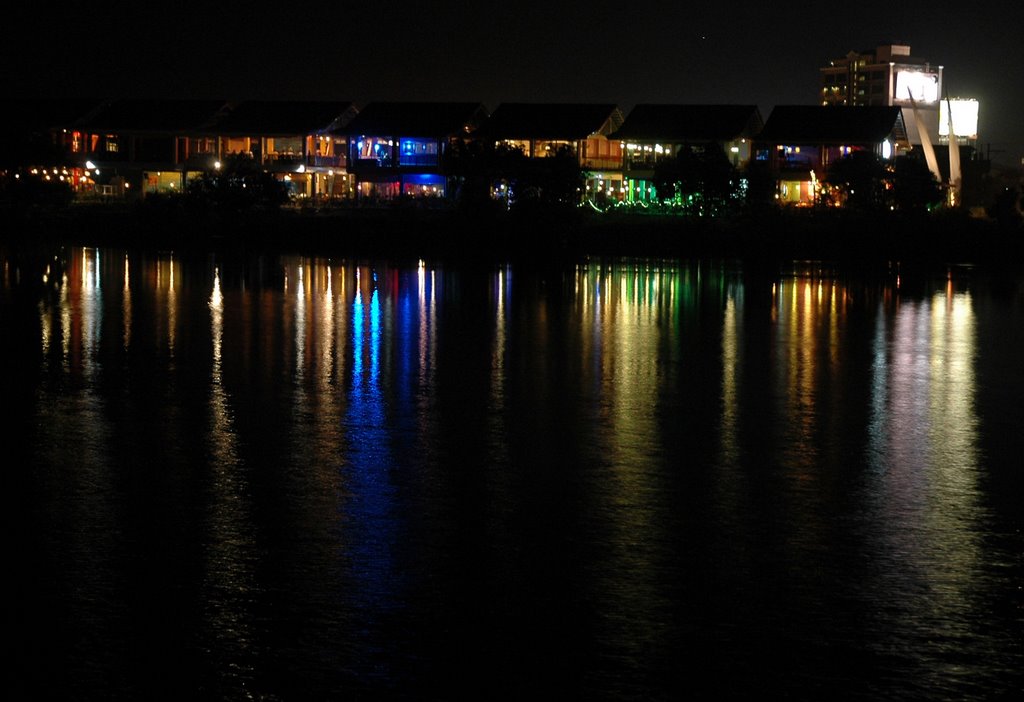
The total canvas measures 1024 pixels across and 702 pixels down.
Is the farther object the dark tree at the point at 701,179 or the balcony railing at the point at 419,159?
the balcony railing at the point at 419,159

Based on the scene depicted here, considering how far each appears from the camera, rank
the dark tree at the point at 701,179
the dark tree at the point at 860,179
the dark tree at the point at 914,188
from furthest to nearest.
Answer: the dark tree at the point at 701,179 → the dark tree at the point at 860,179 → the dark tree at the point at 914,188

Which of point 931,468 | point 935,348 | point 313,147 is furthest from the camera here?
point 313,147

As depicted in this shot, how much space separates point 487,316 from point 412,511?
50.0ft

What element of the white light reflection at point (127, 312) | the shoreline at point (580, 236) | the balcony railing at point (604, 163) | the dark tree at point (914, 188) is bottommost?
the white light reflection at point (127, 312)

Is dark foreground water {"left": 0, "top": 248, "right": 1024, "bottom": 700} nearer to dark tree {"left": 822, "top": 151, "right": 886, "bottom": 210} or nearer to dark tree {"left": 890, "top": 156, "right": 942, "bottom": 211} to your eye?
dark tree {"left": 890, "top": 156, "right": 942, "bottom": 211}

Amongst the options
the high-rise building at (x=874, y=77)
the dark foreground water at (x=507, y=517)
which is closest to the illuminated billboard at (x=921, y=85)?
the high-rise building at (x=874, y=77)

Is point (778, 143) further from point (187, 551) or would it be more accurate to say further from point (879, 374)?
point (187, 551)

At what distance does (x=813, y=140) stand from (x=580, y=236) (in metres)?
17.3

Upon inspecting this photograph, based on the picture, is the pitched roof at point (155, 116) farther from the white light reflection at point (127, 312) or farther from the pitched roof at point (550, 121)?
the white light reflection at point (127, 312)

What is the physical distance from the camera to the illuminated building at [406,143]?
219ft

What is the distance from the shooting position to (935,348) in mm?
20969

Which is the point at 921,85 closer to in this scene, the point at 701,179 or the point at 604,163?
the point at 604,163

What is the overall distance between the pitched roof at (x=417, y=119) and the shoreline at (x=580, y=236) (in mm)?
11316

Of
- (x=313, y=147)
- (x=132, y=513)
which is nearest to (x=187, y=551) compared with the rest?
(x=132, y=513)
